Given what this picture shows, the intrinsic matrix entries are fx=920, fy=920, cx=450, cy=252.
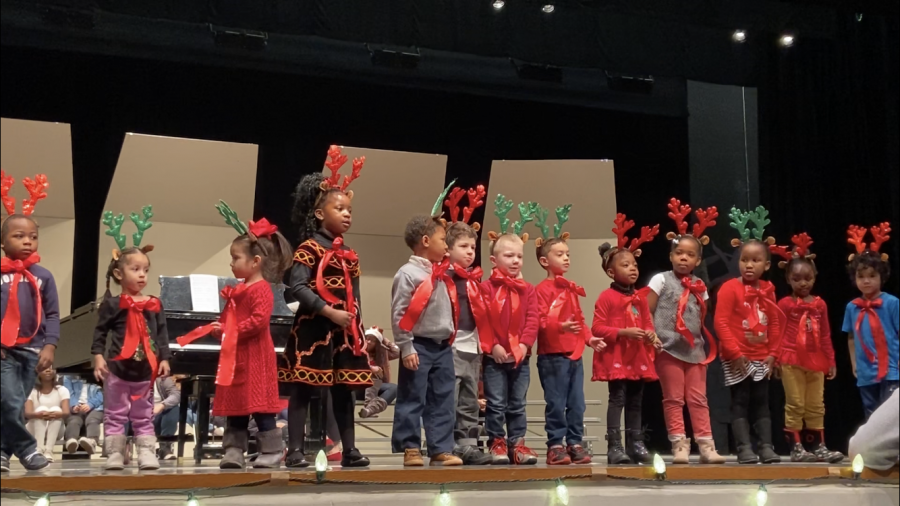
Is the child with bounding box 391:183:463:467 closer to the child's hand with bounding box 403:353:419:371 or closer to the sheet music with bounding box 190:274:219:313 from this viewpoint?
the child's hand with bounding box 403:353:419:371

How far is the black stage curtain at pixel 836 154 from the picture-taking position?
22.6 feet

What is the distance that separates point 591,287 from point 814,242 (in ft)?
5.71

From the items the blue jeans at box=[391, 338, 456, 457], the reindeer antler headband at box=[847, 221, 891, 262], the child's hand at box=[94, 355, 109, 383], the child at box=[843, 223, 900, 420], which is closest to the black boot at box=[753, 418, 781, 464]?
the child at box=[843, 223, 900, 420]

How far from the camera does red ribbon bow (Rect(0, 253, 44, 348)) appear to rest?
12.2 feet

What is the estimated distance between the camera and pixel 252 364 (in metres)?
3.93

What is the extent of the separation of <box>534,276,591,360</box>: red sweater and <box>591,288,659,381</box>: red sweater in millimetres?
109

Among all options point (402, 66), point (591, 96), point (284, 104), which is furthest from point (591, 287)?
point (284, 104)

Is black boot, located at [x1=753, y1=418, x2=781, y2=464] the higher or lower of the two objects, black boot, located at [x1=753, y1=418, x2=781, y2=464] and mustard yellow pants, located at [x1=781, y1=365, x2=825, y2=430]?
the lower

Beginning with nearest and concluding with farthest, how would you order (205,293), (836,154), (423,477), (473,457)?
(423,477)
(473,457)
(205,293)
(836,154)

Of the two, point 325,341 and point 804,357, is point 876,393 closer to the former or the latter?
point 804,357

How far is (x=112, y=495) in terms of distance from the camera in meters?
3.31

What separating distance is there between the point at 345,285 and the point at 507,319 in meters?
0.85

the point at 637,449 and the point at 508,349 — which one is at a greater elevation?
the point at 508,349

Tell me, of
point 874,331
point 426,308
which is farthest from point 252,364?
point 874,331
